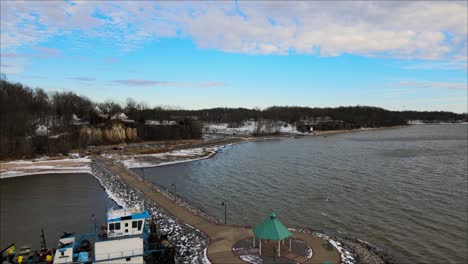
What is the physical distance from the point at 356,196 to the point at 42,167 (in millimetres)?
51397

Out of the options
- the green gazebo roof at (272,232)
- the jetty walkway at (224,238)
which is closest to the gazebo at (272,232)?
the green gazebo roof at (272,232)

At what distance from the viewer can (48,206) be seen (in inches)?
1383

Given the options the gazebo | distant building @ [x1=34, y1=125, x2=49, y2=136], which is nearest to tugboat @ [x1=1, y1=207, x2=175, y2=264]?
the gazebo

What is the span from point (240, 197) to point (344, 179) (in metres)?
17.6

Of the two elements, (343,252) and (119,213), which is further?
(119,213)

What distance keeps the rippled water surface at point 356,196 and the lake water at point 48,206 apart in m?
9.81

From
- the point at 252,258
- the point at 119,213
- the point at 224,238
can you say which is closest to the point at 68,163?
the point at 119,213

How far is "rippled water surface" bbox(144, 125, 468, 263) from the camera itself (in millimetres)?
25609

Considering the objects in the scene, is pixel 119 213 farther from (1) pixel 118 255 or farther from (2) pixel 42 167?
(2) pixel 42 167

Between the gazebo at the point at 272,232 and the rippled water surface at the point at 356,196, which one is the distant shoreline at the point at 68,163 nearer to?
the rippled water surface at the point at 356,196

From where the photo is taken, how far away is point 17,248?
2362cm

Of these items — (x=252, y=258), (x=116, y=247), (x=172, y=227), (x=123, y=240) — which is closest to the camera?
(x=252, y=258)

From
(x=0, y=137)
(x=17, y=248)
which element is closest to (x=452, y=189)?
(x=17, y=248)

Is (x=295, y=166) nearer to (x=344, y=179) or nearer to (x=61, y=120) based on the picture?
(x=344, y=179)
